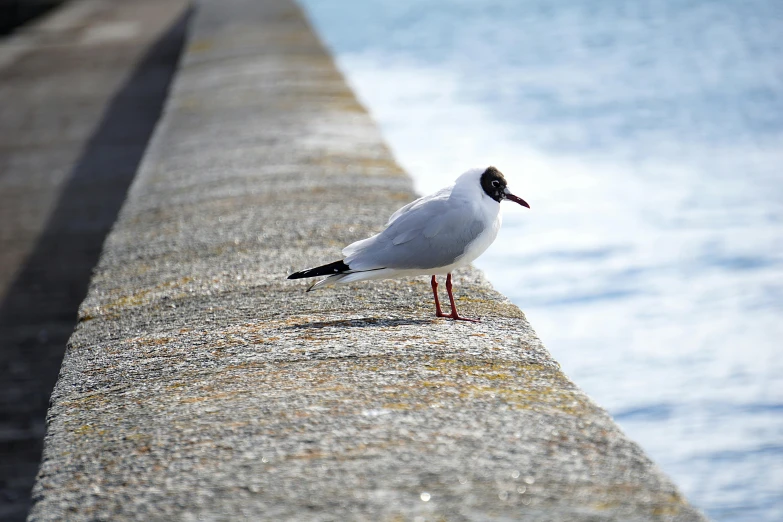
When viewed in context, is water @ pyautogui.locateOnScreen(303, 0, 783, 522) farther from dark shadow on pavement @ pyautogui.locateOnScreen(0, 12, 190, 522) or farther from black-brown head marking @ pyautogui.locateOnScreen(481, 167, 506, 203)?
dark shadow on pavement @ pyautogui.locateOnScreen(0, 12, 190, 522)

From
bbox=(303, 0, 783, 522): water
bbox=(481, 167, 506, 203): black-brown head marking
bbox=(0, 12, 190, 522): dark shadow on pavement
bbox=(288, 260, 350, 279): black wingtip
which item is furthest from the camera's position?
bbox=(303, 0, 783, 522): water

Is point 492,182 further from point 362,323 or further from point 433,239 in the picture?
point 362,323

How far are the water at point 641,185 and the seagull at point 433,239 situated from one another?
1.88 meters

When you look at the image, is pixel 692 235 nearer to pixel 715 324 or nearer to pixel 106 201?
pixel 715 324

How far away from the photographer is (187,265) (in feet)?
13.1

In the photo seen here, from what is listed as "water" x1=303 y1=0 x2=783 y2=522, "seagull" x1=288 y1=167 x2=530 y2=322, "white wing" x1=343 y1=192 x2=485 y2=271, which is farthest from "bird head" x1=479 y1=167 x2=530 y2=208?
"water" x1=303 y1=0 x2=783 y2=522

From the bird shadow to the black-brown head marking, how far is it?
0.50 metres

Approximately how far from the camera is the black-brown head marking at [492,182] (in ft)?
10.9

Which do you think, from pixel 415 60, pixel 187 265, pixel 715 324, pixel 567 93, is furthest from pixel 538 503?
pixel 415 60

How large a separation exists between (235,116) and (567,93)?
499 centimetres

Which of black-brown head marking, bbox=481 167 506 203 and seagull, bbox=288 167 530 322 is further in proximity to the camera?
black-brown head marking, bbox=481 167 506 203

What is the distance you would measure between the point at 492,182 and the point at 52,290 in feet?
11.2

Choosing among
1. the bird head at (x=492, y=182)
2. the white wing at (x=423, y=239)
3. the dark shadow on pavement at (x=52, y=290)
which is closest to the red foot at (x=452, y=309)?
the white wing at (x=423, y=239)

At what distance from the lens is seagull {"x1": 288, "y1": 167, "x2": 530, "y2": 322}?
3.13m
